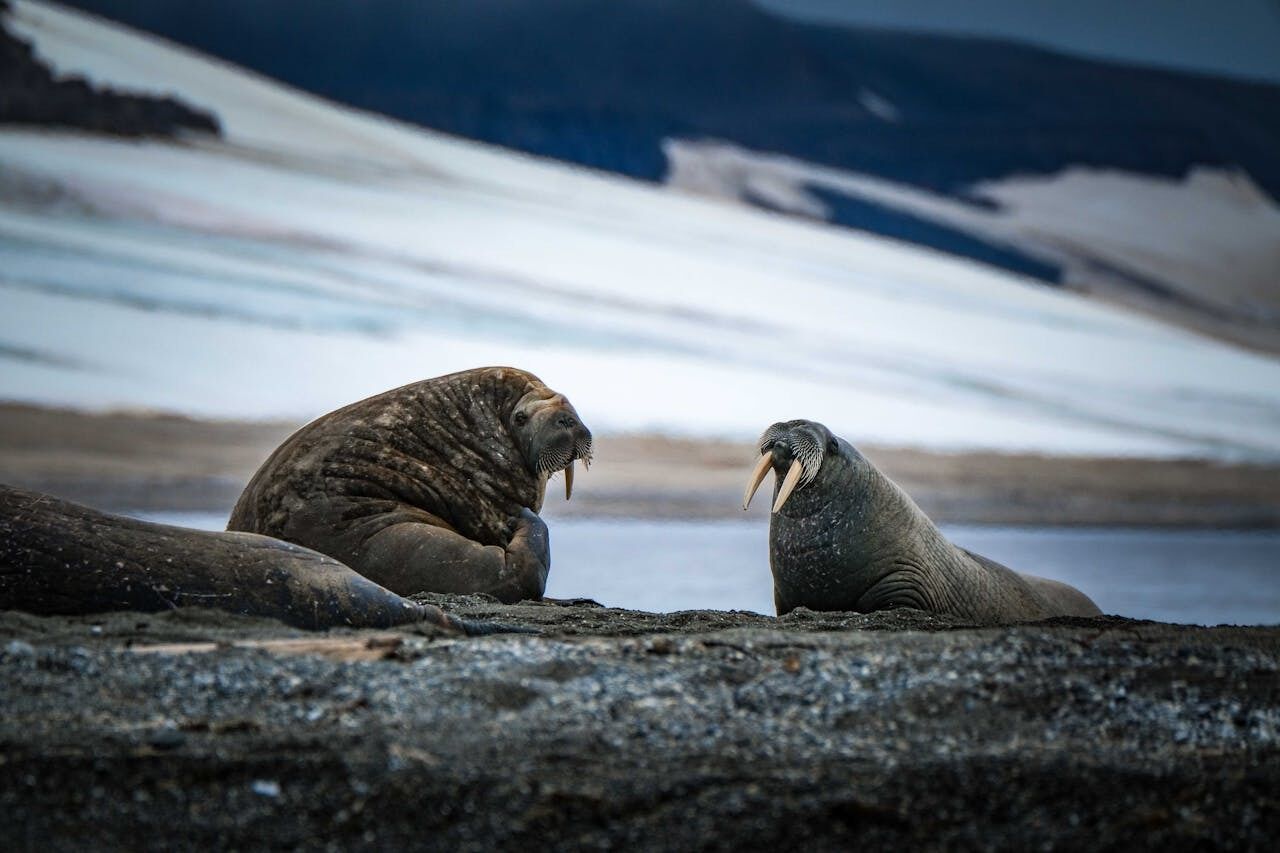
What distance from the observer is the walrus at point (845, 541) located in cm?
549

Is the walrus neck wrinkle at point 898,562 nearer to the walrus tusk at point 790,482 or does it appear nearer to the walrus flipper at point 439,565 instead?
the walrus tusk at point 790,482

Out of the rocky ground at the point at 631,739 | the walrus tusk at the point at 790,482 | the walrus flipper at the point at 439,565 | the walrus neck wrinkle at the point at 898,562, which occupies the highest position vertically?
the walrus tusk at the point at 790,482

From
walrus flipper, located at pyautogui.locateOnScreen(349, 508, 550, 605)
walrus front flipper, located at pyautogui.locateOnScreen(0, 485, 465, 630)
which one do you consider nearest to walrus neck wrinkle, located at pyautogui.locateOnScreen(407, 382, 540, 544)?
walrus flipper, located at pyautogui.locateOnScreen(349, 508, 550, 605)

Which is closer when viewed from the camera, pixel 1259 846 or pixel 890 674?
pixel 1259 846

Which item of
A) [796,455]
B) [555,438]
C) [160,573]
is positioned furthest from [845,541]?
[160,573]

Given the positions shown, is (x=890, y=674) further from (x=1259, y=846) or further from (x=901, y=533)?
(x=901, y=533)

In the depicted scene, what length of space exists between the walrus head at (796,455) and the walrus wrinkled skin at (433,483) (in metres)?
0.62

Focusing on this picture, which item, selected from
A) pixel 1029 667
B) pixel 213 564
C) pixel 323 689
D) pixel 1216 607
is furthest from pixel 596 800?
pixel 1216 607

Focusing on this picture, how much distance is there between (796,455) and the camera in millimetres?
5492

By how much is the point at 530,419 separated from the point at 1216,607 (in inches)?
215

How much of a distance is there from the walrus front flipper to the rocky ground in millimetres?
137

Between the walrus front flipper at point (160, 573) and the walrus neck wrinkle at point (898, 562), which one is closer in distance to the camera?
the walrus front flipper at point (160, 573)

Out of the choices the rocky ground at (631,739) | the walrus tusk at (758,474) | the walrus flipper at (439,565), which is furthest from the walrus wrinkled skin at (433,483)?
the rocky ground at (631,739)

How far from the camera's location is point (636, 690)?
10.2 feet
